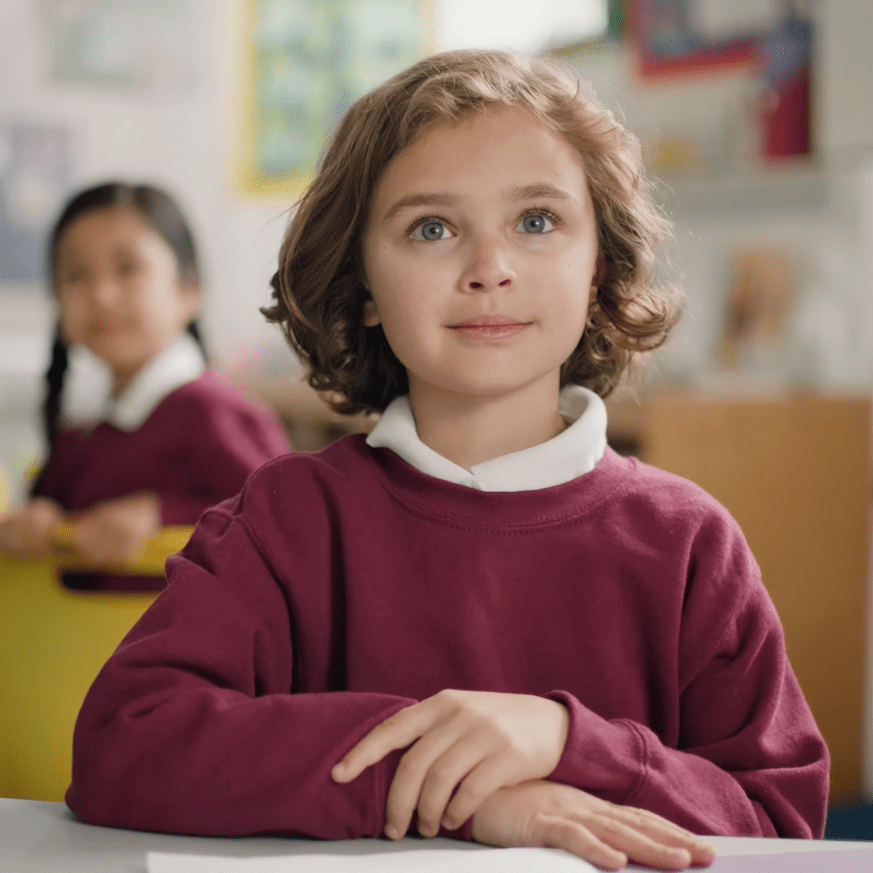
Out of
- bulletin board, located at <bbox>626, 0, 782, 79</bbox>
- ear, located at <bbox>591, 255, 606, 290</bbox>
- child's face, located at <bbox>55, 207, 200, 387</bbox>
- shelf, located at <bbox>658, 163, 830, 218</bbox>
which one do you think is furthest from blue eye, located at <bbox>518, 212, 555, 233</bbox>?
bulletin board, located at <bbox>626, 0, 782, 79</bbox>

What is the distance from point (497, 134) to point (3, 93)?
10.2 feet

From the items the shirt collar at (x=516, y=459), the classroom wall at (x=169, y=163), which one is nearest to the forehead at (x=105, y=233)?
the shirt collar at (x=516, y=459)

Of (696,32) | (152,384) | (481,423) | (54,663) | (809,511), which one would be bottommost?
(809,511)

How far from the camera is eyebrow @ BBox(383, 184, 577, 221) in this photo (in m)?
0.83

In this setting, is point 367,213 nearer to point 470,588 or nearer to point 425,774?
point 470,588

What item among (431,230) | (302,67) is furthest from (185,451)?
(302,67)

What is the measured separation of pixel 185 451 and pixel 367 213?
0.91 meters

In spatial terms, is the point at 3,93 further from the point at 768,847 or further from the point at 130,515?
the point at 768,847

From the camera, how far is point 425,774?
68 cm

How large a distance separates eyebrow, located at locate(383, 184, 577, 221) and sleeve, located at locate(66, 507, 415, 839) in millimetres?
303

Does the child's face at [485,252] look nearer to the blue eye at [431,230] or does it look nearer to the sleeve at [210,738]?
the blue eye at [431,230]

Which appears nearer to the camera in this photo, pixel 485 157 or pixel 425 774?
pixel 425 774

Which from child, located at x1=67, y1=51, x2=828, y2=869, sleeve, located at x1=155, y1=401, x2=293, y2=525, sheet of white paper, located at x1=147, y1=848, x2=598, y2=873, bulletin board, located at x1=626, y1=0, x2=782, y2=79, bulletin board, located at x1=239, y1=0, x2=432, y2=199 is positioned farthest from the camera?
bulletin board, located at x1=239, y1=0, x2=432, y2=199

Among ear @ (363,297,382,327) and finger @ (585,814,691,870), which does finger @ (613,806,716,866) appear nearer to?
finger @ (585,814,691,870)
